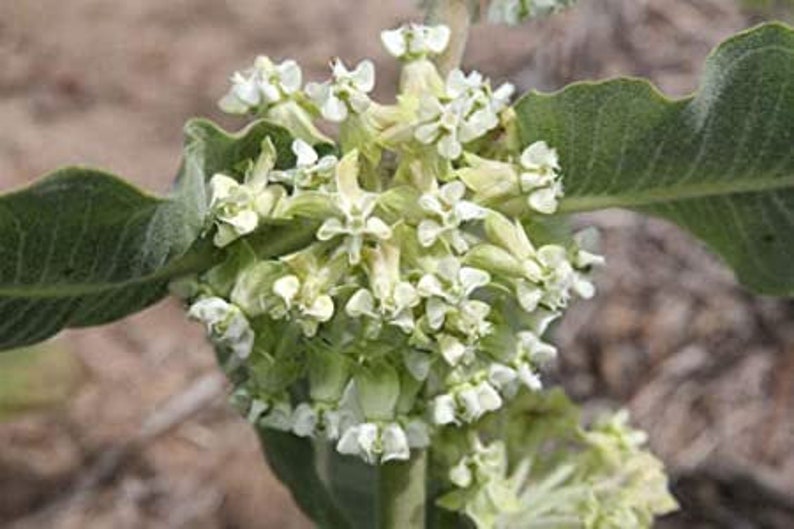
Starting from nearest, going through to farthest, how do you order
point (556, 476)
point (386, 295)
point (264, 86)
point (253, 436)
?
1. point (386, 295)
2. point (264, 86)
3. point (556, 476)
4. point (253, 436)

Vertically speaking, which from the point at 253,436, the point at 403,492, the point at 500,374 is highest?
the point at 500,374

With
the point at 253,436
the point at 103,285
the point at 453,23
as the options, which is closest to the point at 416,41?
the point at 453,23

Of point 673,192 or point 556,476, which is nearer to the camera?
point 673,192

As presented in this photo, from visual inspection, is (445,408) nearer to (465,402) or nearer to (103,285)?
(465,402)

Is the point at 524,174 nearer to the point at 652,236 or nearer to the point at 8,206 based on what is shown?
the point at 8,206

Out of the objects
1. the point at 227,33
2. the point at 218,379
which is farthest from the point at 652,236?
the point at 227,33

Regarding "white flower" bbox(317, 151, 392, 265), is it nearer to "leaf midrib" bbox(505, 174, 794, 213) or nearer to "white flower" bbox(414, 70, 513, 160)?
"white flower" bbox(414, 70, 513, 160)

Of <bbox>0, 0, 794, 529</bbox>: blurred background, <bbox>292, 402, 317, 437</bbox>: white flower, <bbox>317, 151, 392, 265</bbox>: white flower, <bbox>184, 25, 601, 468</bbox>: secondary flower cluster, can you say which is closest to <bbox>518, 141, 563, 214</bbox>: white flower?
<bbox>184, 25, 601, 468</bbox>: secondary flower cluster
